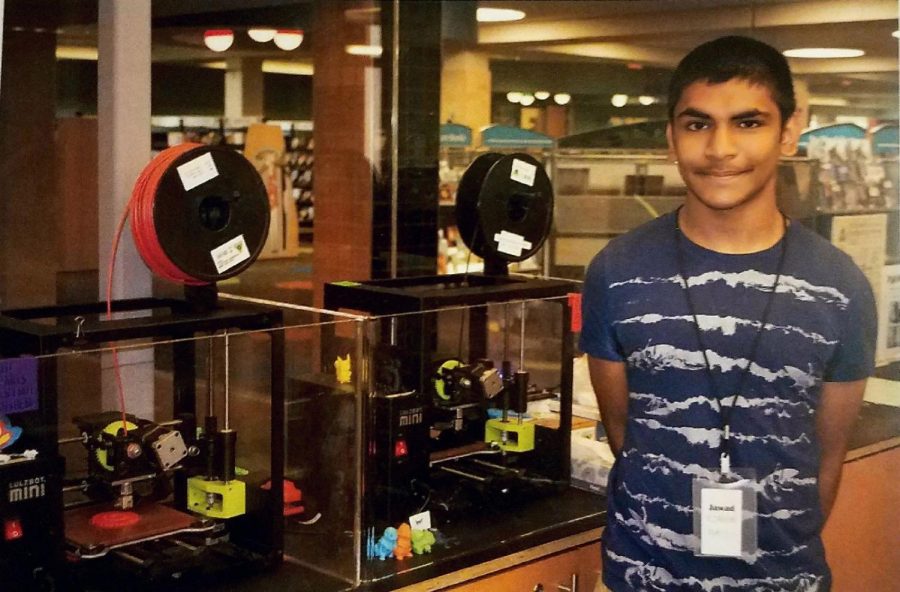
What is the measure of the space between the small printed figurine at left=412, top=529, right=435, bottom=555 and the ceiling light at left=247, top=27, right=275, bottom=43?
1909mm

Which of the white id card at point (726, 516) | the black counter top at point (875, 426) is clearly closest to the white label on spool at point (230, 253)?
the white id card at point (726, 516)

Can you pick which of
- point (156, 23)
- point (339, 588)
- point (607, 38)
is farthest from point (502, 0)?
point (339, 588)

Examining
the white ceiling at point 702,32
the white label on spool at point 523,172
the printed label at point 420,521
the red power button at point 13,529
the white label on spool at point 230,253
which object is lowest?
the printed label at point 420,521

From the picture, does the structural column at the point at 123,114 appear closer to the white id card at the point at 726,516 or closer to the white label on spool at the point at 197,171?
the white label on spool at the point at 197,171

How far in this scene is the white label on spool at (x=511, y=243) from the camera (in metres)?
2.90

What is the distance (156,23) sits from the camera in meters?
3.31

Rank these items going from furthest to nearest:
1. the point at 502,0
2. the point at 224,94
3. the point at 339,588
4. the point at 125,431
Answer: the point at 502,0, the point at 224,94, the point at 339,588, the point at 125,431

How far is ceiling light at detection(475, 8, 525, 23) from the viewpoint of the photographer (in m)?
4.60

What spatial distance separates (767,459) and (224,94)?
2284 mm

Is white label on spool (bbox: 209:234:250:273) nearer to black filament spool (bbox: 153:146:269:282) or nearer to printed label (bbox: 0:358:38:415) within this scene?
black filament spool (bbox: 153:146:269:282)

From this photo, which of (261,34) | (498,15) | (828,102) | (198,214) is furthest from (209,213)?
(498,15)

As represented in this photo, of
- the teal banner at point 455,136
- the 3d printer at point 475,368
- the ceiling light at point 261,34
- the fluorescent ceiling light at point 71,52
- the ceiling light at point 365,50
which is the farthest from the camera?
the teal banner at point 455,136

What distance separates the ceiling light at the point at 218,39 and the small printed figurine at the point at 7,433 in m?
1.83

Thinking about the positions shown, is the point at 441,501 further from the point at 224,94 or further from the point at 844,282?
the point at 224,94
